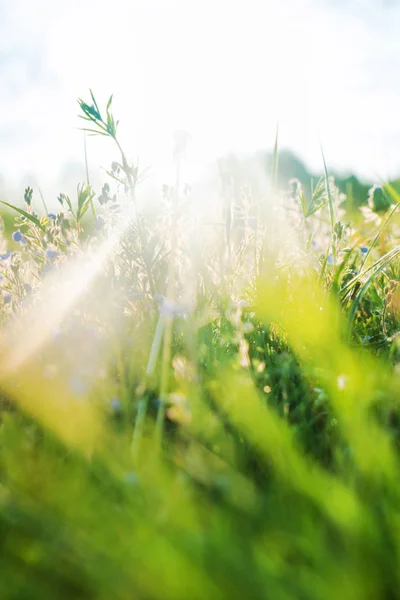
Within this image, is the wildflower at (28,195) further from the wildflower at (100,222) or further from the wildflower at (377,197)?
the wildflower at (377,197)

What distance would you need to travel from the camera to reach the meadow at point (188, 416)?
0.84 meters

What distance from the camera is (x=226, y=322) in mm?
2021

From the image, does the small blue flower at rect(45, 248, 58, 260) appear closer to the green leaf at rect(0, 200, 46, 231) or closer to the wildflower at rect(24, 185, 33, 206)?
the green leaf at rect(0, 200, 46, 231)

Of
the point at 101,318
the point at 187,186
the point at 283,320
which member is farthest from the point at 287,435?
the point at 187,186

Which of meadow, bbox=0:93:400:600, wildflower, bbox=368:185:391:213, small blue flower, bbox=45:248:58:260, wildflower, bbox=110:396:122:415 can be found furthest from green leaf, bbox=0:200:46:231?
wildflower, bbox=368:185:391:213

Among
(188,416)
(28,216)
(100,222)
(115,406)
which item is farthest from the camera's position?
(100,222)

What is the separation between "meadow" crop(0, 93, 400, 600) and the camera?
33.0 inches

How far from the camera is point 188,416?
1.10 m

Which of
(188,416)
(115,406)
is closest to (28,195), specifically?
(115,406)

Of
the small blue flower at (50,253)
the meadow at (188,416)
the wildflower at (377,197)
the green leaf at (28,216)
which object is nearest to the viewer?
the meadow at (188,416)

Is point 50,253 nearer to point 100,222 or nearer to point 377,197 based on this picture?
point 100,222

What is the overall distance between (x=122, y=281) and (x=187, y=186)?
634 mm

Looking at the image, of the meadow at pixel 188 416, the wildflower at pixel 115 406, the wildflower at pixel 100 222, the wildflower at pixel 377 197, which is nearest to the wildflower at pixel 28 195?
the meadow at pixel 188 416

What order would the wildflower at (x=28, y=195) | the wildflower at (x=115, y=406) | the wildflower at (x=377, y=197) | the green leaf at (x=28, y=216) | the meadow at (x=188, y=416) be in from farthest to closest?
the wildflower at (x=377, y=197) → the wildflower at (x=28, y=195) → the green leaf at (x=28, y=216) → the wildflower at (x=115, y=406) → the meadow at (x=188, y=416)
